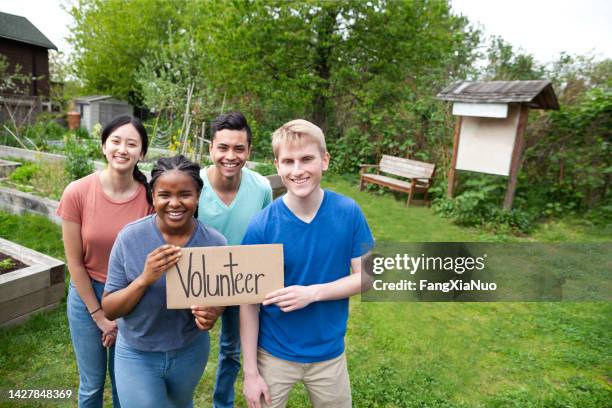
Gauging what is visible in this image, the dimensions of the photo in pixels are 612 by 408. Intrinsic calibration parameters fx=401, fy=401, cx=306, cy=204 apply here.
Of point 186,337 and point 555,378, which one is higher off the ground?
point 186,337

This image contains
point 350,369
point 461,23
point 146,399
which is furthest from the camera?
point 461,23

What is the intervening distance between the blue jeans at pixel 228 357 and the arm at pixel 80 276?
1.98 ft

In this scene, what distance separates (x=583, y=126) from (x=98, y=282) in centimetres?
846

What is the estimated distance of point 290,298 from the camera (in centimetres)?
147

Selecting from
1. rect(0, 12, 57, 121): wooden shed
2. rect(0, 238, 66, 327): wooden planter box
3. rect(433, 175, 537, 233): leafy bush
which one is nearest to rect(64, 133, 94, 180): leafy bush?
rect(0, 238, 66, 327): wooden planter box

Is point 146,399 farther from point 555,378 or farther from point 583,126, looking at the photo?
point 583,126

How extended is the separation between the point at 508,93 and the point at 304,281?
272 inches

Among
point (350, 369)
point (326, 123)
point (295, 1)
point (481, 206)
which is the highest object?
point (295, 1)

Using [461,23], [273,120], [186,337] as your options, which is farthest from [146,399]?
[461,23]

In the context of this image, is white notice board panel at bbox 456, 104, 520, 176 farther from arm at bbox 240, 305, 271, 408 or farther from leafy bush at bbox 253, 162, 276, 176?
arm at bbox 240, 305, 271, 408

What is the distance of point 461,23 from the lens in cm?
2425

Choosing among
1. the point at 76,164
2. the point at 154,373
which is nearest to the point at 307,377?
the point at 154,373

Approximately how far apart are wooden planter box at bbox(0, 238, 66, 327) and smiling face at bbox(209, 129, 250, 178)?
2526 millimetres

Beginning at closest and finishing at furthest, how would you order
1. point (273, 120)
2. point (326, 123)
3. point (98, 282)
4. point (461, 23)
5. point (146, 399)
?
point (146, 399) → point (98, 282) → point (326, 123) → point (273, 120) → point (461, 23)
